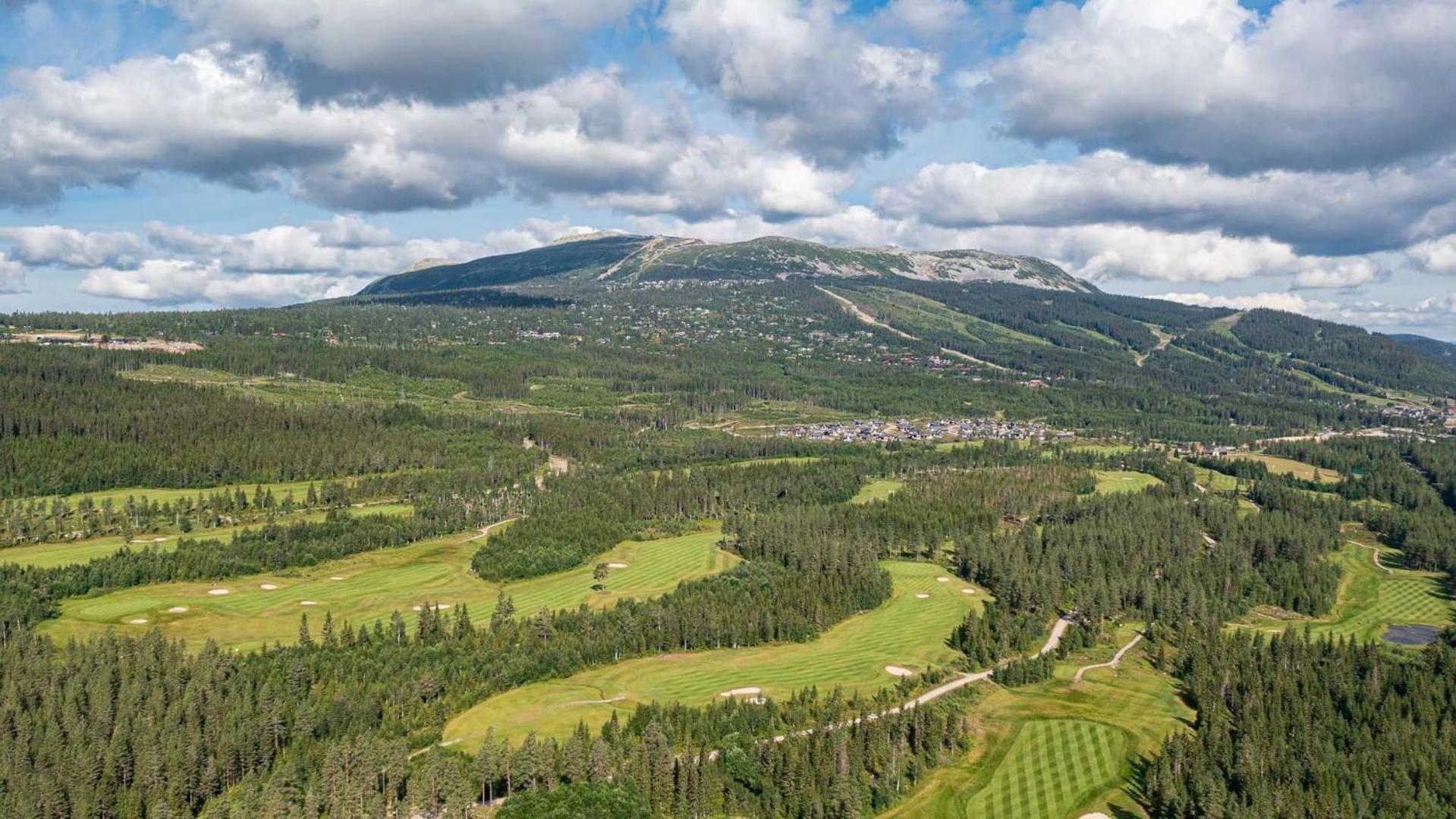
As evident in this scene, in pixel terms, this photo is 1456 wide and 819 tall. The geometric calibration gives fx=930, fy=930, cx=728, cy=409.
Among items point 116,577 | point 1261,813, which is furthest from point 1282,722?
point 116,577

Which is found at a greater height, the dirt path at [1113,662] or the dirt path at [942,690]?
the dirt path at [942,690]

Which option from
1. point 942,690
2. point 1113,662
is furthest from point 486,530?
point 1113,662

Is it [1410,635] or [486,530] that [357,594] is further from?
[1410,635]

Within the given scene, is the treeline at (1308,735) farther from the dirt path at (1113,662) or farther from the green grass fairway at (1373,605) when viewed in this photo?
the green grass fairway at (1373,605)

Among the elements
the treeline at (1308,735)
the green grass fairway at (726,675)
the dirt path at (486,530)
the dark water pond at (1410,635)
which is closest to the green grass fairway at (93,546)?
the dirt path at (486,530)

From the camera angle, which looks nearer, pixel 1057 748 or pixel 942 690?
pixel 1057 748

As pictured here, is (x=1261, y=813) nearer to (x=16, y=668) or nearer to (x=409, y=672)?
(x=409, y=672)

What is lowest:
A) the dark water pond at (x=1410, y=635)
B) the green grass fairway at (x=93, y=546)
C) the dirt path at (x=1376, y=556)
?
the dark water pond at (x=1410, y=635)
